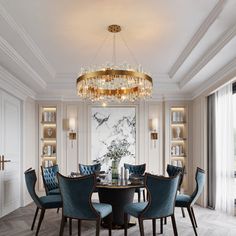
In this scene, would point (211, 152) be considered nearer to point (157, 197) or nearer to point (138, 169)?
point (138, 169)

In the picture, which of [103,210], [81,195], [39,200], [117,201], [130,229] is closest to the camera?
[81,195]

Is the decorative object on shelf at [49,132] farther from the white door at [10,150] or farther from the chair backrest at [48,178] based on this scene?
the chair backrest at [48,178]

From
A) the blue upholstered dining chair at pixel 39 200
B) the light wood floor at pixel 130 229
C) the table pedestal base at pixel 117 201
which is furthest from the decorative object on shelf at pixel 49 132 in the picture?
the table pedestal base at pixel 117 201

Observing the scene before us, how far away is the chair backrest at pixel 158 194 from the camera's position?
3869 millimetres

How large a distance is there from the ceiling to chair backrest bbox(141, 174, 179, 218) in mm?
1923

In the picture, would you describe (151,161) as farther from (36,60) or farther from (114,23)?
(114,23)

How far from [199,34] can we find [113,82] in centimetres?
153

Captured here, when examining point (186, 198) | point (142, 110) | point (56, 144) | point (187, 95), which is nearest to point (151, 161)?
point (142, 110)

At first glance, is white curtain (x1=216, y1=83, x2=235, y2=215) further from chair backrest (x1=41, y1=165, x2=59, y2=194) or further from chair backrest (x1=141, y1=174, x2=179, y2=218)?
chair backrest (x1=41, y1=165, x2=59, y2=194)

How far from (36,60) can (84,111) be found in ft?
8.30

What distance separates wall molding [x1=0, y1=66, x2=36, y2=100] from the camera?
17.2 ft

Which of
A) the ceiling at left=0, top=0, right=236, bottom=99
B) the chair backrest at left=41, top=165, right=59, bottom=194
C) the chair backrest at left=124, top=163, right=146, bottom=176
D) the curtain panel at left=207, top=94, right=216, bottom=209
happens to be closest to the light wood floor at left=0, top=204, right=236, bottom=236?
the curtain panel at left=207, top=94, right=216, bottom=209

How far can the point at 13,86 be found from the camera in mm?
5785

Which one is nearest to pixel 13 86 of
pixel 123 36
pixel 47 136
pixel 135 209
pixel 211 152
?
pixel 47 136
